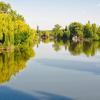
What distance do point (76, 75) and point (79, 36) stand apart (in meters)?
88.3

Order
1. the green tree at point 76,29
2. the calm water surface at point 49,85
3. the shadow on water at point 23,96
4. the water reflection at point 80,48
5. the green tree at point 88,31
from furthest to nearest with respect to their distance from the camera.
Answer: the green tree at point 88,31
the green tree at point 76,29
the water reflection at point 80,48
the calm water surface at point 49,85
the shadow on water at point 23,96

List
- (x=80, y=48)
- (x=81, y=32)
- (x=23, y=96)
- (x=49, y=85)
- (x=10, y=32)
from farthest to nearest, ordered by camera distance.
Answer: (x=81, y=32)
(x=80, y=48)
(x=10, y=32)
(x=49, y=85)
(x=23, y=96)

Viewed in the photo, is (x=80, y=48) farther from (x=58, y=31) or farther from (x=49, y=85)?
(x=58, y=31)

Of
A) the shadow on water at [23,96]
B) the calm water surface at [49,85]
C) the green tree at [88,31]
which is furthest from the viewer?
the green tree at [88,31]

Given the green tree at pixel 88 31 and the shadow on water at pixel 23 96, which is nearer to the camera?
the shadow on water at pixel 23 96

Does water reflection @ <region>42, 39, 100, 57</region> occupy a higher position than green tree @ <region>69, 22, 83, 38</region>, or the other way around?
green tree @ <region>69, 22, 83, 38</region>

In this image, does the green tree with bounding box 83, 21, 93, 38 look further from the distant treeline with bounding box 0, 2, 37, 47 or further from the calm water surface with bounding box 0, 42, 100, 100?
the calm water surface with bounding box 0, 42, 100, 100

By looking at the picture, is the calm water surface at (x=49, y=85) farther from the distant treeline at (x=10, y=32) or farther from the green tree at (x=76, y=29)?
the green tree at (x=76, y=29)

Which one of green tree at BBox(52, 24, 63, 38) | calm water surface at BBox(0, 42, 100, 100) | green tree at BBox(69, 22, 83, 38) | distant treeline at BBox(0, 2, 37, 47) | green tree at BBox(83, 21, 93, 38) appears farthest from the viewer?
green tree at BBox(52, 24, 63, 38)


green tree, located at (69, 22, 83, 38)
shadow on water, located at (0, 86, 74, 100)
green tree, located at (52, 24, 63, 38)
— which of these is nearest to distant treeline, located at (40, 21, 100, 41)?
green tree, located at (69, 22, 83, 38)

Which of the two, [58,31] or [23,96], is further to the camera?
[58,31]

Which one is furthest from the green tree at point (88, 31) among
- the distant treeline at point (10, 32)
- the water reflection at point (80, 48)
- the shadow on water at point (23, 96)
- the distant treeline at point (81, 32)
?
the shadow on water at point (23, 96)

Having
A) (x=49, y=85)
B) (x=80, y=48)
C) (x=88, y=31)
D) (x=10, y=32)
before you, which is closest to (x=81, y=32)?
(x=88, y=31)

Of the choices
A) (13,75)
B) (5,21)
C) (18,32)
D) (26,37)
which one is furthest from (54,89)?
(26,37)
